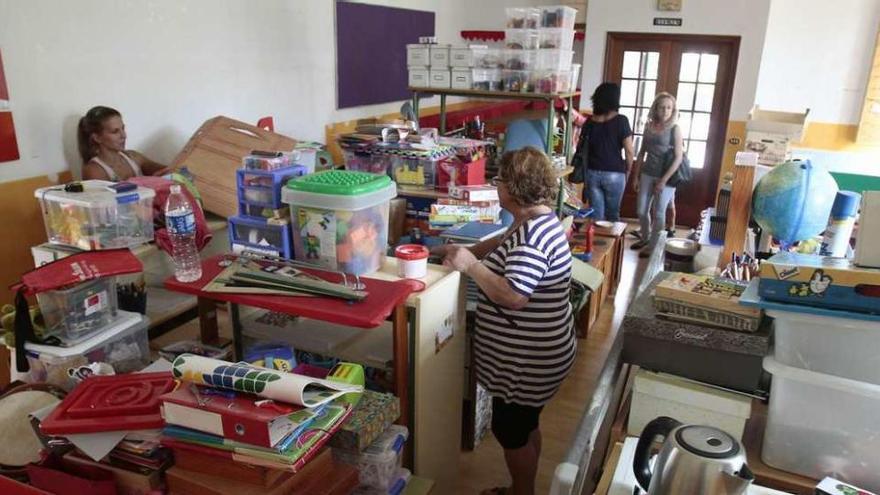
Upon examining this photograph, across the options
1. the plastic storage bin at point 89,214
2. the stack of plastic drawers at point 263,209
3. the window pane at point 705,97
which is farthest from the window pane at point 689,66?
the plastic storage bin at point 89,214

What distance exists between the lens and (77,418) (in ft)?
4.59

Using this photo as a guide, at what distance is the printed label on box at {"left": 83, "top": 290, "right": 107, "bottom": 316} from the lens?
1890 millimetres

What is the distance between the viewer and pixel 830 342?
129 centimetres

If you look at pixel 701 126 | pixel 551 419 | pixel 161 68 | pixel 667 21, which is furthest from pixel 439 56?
pixel 701 126

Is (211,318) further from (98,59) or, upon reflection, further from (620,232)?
(620,232)

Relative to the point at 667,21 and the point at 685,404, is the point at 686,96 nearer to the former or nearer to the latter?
the point at 667,21

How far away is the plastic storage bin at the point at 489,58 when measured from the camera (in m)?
3.45

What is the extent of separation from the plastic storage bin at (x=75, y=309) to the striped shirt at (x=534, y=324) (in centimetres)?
119

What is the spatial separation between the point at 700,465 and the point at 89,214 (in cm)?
222

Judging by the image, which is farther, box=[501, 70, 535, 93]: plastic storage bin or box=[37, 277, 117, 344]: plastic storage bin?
box=[501, 70, 535, 93]: plastic storage bin

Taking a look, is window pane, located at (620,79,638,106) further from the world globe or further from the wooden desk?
the world globe

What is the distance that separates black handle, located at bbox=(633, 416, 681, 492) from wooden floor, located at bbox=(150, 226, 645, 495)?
0.74 meters

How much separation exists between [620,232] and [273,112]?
2.52m

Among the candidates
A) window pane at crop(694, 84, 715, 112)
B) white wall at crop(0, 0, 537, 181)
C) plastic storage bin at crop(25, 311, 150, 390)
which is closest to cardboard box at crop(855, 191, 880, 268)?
plastic storage bin at crop(25, 311, 150, 390)
